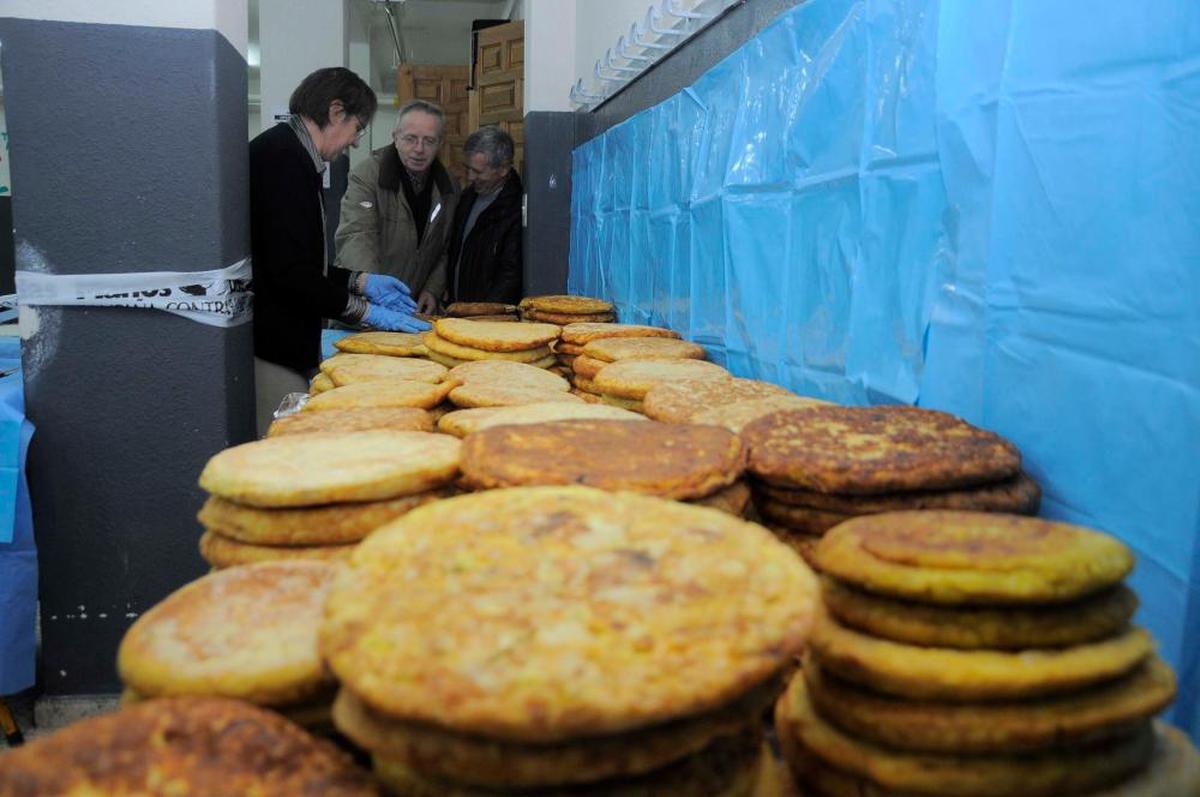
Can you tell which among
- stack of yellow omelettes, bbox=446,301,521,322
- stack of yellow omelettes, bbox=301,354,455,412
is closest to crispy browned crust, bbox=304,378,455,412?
stack of yellow omelettes, bbox=301,354,455,412

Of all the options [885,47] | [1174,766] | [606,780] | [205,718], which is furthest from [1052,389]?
[205,718]

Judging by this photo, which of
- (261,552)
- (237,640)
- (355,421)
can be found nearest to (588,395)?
(355,421)

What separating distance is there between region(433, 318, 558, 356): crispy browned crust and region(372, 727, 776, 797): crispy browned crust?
2225 millimetres

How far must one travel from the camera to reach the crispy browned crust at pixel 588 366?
2.78 meters

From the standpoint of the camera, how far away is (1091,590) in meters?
0.97

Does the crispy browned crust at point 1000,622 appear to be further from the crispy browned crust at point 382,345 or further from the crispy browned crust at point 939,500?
the crispy browned crust at point 382,345

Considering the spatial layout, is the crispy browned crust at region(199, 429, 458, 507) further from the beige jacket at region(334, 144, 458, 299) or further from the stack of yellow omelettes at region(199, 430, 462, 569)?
Answer: the beige jacket at region(334, 144, 458, 299)

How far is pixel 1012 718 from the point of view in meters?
0.90

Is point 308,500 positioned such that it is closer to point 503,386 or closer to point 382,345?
point 503,386

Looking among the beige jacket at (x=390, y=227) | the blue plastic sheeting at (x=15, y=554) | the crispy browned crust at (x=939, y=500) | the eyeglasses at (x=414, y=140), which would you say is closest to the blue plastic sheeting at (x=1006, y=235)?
the crispy browned crust at (x=939, y=500)

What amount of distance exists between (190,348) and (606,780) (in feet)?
8.46

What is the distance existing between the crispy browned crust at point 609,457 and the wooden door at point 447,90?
281 inches

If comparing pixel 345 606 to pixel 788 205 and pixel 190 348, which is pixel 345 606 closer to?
pixel 788 205

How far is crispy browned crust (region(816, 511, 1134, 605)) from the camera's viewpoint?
954mm
